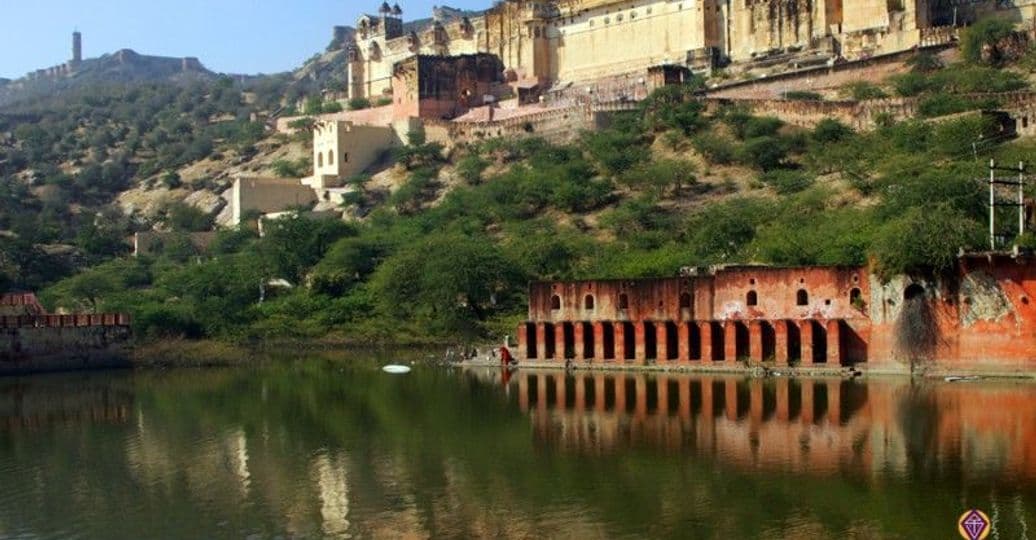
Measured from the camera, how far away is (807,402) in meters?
30.6

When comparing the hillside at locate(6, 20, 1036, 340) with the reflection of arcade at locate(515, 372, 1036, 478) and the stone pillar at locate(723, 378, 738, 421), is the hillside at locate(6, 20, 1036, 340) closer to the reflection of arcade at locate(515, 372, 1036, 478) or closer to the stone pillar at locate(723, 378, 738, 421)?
the stone pillar at locate(723, 378, 738, 421)

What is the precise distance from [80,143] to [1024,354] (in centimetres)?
6917

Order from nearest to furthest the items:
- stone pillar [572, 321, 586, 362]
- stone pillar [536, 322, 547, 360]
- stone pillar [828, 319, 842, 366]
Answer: stone pillar [828, 319, 842, 366]
stone pillar [572, 321, 586, 362]
stone pillar [536, 322, 547, 360]

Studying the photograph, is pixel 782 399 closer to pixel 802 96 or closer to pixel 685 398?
pixel 685 398

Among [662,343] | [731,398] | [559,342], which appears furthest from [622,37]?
[731,398]

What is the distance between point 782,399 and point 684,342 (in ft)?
23.6

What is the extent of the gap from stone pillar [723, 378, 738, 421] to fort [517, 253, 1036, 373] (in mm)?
2370

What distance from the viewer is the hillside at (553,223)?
4328 cm

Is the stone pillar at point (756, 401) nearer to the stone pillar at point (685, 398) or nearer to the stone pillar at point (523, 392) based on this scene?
the stone pillar at point (685, 398)

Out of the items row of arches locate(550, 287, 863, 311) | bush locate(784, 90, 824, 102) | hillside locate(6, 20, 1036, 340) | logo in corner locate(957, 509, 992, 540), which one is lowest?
logo in corner locate(957, 509, 992, 540)

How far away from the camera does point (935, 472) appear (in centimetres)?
2230

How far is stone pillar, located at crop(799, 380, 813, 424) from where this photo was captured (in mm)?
28122

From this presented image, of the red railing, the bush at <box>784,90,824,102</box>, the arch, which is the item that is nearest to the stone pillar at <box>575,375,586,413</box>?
the arch

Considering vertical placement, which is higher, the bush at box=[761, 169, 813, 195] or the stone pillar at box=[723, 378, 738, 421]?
the bush at box=[761, 169, 813, 195]
